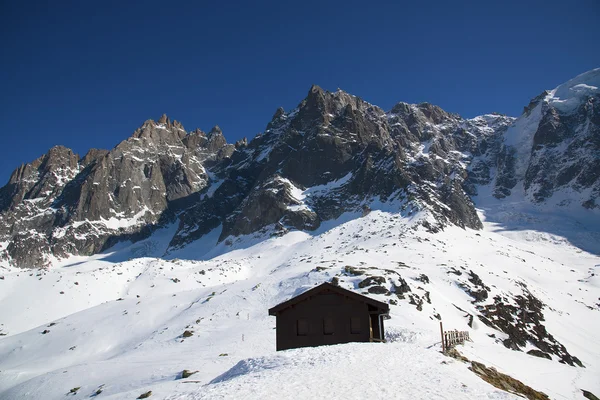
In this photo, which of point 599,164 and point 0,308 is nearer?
point 0,308

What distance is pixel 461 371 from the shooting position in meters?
15.6

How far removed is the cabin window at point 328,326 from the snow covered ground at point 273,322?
498cm

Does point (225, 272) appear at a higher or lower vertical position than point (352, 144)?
lower

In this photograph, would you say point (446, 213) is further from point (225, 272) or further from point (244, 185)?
point (244, 185)

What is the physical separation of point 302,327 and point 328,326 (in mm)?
1559

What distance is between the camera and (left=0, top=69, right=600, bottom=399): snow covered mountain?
2483 cm

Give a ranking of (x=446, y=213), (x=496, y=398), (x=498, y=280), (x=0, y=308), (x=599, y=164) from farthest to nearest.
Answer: (x=599, y=164)
(x=446, y=213)
(x=0, y=308)
(x=498, y=280)
(x=496, y=398)

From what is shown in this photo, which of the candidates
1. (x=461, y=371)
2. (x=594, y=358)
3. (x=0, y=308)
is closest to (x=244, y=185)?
(x=0, y=308)

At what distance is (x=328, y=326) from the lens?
81.5 ft

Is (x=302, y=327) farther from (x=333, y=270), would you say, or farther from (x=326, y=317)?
(x=333, y=270)

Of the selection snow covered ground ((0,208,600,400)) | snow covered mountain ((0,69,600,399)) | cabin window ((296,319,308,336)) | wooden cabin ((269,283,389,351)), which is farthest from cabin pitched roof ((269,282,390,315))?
snow covered ground ((0,208,600,400))

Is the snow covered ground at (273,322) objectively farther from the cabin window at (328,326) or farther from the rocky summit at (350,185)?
the rocky summit at (350,185)

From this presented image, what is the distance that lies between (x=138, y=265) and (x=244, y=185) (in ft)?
335

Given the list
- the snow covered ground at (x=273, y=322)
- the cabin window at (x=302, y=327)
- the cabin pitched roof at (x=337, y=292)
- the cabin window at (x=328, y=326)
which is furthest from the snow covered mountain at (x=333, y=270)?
the cabin window at (x=302, y=327)
